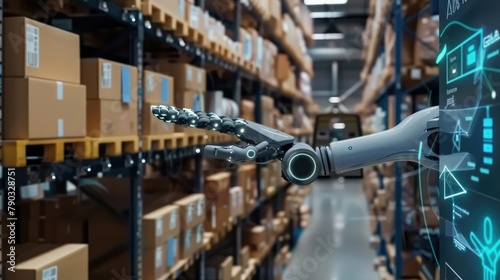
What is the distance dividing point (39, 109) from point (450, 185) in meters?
1.53

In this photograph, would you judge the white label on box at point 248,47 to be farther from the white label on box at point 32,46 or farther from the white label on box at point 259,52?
the white label on box at point 32,46

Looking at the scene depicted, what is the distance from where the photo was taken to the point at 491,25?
3.54 feet

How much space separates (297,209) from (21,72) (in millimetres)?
9662

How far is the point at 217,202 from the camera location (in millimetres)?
5008

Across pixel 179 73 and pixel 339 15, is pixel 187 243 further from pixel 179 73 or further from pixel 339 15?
pixel 339 15

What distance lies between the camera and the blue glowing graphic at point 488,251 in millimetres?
1067

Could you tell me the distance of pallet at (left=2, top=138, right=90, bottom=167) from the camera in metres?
1.99

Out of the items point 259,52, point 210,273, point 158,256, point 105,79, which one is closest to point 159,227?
point 158,256

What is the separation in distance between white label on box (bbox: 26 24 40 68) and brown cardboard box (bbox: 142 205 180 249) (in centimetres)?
142

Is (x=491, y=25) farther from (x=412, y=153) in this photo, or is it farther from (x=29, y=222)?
(x=29, y=222)

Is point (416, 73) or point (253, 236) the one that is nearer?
point (416, 73)

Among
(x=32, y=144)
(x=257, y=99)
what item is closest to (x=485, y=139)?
(x=32, y=144)

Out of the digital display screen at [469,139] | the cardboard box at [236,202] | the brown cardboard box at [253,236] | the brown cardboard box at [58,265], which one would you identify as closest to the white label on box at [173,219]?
the brown cardboard box at [58,265]

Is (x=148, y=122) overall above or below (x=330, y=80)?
below
